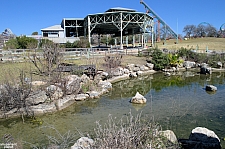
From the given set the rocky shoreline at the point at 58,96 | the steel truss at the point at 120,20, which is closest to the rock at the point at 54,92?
the rocky shoreline at the point at 58,96

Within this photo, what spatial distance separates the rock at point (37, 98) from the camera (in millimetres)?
7515

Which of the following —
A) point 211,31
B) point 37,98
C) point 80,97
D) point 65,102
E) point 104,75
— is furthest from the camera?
point 211,31

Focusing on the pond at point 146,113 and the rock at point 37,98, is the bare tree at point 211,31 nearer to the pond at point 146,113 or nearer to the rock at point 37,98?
the pond at point 146,113

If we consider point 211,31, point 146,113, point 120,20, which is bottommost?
point 146,113

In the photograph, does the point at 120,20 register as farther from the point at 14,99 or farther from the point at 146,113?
the point at 14,99

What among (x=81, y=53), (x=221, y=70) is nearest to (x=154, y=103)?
(x=81, y=53)

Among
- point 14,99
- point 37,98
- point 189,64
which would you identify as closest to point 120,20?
point 189,64

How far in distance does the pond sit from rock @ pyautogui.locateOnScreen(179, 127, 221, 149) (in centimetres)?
60

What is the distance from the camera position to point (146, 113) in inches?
289

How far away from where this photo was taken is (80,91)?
978 centimetres

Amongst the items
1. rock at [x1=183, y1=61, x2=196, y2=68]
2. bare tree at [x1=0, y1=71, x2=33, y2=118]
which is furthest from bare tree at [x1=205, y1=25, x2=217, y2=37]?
→ bare tree at [x1=0, y1=71, x2=33, y2=118]

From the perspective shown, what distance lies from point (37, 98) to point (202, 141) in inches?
234

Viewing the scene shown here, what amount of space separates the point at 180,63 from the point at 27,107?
1598 centimetres

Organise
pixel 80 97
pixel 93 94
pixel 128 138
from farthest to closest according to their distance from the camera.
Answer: pixel 93 94
pixel 80 97
pixel 128 138
